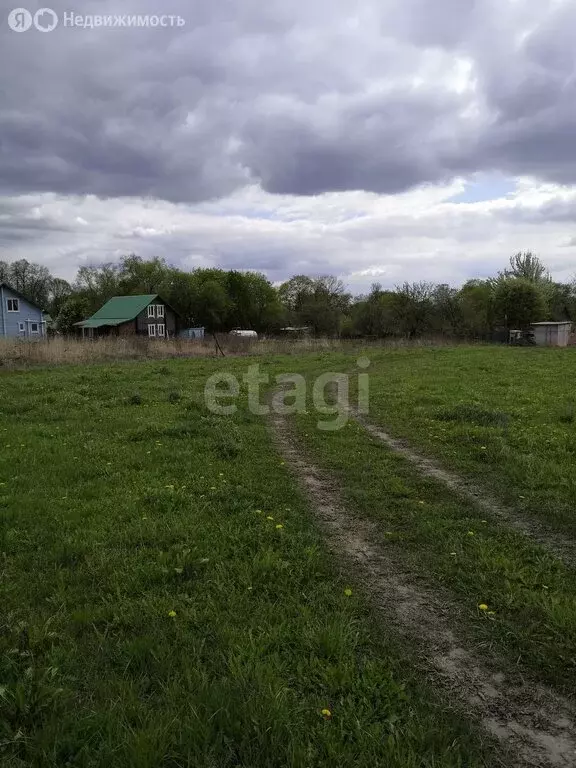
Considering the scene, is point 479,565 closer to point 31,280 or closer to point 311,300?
point 311,300

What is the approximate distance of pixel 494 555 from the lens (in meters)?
4.51

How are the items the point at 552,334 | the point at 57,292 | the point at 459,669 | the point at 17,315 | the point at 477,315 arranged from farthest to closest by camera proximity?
1. the point at 57,292
2. the point at 17,315
3. the point at 477,315
4. the point at 552,334
5. the point at 459,669

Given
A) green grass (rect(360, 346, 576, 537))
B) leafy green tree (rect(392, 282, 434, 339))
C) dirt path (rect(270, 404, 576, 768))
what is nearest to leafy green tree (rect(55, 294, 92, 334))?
leafy green tree (rect(392, 282, 434, 339))

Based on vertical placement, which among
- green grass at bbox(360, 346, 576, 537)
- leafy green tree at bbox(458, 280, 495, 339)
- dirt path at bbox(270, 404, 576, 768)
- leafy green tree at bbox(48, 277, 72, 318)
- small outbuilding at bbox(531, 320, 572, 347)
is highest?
leafy green tree at bbox(48, 277, 72, 318)

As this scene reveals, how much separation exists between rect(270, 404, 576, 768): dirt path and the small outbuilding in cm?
4406

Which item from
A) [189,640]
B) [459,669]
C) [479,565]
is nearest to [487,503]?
[479,565]

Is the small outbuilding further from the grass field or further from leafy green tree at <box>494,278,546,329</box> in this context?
the grass field

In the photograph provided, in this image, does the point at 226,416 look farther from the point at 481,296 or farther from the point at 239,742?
the point at 481,296

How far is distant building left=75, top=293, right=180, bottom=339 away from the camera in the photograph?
56.3 m

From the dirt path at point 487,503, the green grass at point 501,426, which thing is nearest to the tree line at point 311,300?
the green grass at point 501,426

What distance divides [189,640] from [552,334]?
47530 mm

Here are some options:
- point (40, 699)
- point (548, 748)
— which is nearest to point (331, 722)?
point (548, 748)

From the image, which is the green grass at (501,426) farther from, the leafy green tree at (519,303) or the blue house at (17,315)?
the blue house at (17,315)

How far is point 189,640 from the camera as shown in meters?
3.31
